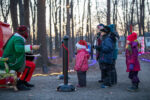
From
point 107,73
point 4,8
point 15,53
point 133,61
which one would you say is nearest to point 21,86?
point 15,53

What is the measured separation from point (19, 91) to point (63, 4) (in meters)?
26.5

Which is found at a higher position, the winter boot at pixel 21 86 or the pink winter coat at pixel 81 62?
the pink winter coat at pixel 81 62

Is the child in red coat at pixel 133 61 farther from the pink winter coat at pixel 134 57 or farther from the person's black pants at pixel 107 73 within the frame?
the person's black pants at pixel 107 73

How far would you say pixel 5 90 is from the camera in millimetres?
6148

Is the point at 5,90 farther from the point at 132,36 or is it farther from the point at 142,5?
the point at 142,5

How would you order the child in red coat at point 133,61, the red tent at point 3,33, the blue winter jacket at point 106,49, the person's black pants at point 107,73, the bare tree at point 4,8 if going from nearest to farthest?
the child in red coat at point 133,61, the blue winter jacket at point 106,49, the person's black pants at point 107,73, the red tent at point 3,33, the bare tree at point 4,8

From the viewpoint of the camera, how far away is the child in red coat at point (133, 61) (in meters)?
6.05

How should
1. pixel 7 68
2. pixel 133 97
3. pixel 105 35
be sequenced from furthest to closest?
pixel 105 35 < pixel 7 68 < pixel 133 97

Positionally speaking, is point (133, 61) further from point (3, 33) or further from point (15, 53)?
point (3, 33)

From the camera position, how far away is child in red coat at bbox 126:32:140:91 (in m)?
6.05

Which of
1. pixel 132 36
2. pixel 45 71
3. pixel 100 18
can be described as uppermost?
pixel 100 18

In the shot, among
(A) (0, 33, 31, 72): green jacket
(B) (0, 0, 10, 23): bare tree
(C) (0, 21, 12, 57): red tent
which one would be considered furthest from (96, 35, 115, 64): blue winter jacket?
(B) (0, 0, 10, 23): bare tree

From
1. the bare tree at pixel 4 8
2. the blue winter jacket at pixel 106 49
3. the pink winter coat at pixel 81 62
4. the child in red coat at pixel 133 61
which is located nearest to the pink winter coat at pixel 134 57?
the child in red coat at pixel 133 61

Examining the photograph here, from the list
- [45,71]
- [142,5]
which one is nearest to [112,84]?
[45,71]
